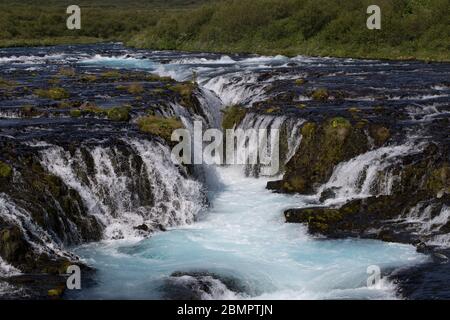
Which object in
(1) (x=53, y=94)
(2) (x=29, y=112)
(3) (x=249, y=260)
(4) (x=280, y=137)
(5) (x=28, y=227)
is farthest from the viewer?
(1) (x=53, y=94)

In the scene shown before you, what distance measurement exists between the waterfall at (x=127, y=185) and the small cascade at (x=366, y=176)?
6.30 m

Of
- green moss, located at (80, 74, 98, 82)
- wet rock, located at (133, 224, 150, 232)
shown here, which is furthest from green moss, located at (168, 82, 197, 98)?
wet rock, located at (133, 224, 150, 232)

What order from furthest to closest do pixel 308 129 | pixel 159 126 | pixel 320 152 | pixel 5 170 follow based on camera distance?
pixel 308 129
pixel 320 152
pixel 159 126
pixel 5 170

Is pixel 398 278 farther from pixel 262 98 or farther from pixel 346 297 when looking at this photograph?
pixel 262 98

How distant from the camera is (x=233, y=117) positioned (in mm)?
39594

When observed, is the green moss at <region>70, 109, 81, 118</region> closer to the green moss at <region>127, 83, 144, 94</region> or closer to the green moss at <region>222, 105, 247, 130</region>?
the green moss at <region>127, 83, 144, 94</region>

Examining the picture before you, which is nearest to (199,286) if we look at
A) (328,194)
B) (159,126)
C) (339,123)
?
(328,194)

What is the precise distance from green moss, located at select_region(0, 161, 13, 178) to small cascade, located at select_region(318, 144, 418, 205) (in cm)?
1347

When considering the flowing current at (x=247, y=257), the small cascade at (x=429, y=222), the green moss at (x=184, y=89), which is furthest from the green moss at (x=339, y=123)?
the green moss at (x=184, y=89)

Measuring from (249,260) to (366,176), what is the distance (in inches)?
353

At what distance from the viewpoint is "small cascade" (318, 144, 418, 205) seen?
93.4 ft

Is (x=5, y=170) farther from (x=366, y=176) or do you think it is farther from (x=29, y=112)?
(x=366, y=176)
